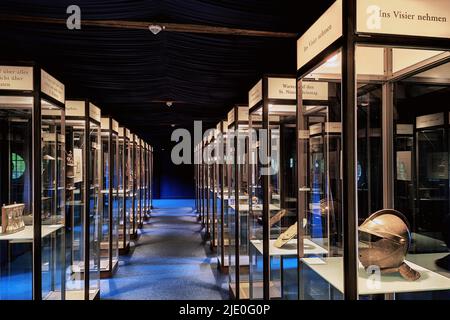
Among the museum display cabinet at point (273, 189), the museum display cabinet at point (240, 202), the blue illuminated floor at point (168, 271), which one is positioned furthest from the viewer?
the blue illuminated floor at point (168, 271)

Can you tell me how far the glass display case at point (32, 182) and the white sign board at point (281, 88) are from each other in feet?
5.81

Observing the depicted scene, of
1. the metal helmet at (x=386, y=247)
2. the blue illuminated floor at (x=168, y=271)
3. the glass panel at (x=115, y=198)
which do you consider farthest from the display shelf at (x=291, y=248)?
the glass panel at (x=115, y=198)

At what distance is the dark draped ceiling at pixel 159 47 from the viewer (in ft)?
8.64

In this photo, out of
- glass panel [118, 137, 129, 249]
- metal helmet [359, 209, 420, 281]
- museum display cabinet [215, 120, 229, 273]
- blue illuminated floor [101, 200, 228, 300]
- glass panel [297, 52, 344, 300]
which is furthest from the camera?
glass panel [118, 137, 129, 249]

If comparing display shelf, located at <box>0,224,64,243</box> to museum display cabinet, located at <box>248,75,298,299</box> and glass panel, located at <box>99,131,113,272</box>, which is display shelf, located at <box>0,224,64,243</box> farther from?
glass panel, located at <box>99,131,113,272</box>

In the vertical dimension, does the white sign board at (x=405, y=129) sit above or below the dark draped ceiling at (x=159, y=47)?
below

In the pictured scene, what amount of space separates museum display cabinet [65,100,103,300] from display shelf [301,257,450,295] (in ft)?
9.03

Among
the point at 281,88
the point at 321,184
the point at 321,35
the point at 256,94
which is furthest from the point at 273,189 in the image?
the point at 321,35

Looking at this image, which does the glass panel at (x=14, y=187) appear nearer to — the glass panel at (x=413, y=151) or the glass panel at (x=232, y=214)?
the glass panel at (x=232, y=214)

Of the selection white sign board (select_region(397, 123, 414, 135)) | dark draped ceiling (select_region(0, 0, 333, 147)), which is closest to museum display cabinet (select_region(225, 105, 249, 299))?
dark draped ceiling (select_region(0, 0, 333, 147))

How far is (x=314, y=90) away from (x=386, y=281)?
144cm

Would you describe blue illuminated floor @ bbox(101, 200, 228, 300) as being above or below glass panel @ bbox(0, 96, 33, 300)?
below

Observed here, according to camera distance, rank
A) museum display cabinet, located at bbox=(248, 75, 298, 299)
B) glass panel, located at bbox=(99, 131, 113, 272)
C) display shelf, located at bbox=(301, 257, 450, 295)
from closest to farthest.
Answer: display shelf, located at bbox=(301, 257, 450, 295)
museum display cabinet, located at bbox=(248, 75, 298, 299)
glass panel, located at bbox=(99, 131, 113, 272)

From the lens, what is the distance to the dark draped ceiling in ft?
8.64
